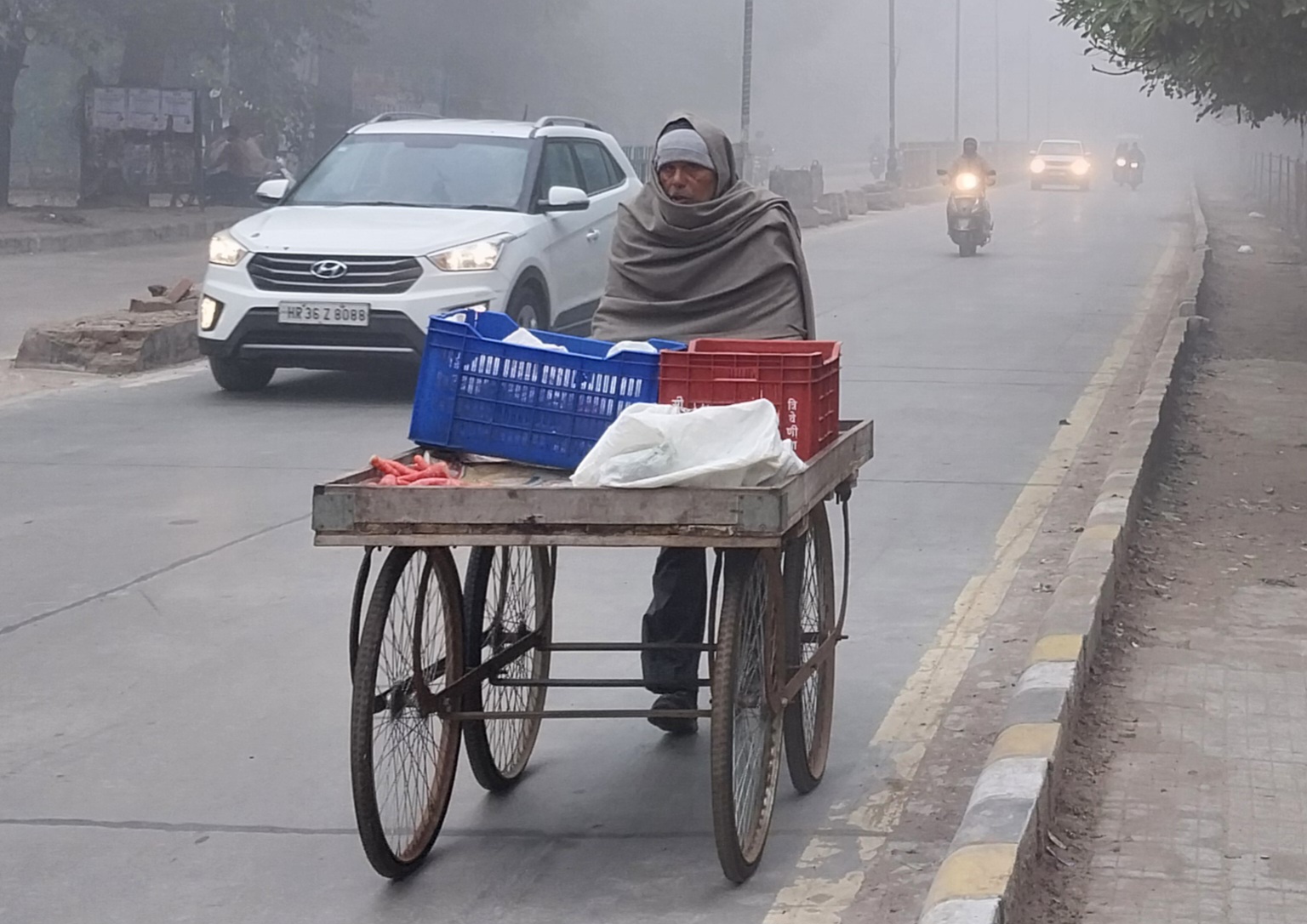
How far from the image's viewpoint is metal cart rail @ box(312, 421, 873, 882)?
4148 millimetres

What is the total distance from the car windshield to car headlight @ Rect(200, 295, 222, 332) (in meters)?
1.23

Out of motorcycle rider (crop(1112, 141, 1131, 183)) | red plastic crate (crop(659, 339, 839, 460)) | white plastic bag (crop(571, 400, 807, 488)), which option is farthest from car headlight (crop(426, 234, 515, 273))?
motorcycle rider (crop(1112, 141, 1131, 183))

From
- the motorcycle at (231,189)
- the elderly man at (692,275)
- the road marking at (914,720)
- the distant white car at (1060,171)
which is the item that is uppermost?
the distant white car at (1060,171)

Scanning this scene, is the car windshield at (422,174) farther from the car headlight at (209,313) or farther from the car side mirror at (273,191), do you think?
the car headlight at (209,313)

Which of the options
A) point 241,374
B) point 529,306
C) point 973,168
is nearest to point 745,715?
point 529,306

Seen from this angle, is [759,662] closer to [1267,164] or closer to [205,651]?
[205,651]

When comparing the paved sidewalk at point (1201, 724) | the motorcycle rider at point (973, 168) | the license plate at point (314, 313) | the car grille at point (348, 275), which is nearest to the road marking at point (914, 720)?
the paved sidewalk at point (1201, 724)

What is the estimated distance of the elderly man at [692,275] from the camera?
5.16 meters

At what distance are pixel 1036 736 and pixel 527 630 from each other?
54.7 inches

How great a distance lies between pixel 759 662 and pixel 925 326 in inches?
530

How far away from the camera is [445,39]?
51.9 metres

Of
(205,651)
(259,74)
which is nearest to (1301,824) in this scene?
(205,651)

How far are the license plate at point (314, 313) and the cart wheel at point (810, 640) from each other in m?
6.93

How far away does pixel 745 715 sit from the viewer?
14.8 feet
